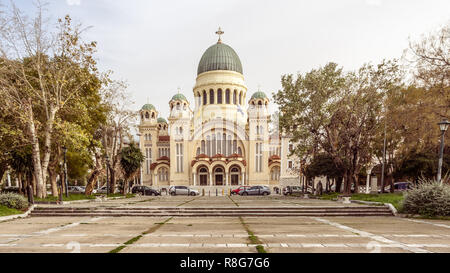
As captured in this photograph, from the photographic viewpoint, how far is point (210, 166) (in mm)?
38875

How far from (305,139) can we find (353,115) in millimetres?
4405

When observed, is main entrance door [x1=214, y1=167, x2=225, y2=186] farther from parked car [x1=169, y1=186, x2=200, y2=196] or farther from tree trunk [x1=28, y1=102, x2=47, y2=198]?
tree trunk [x1=28, y1=102, x2=47, y2=198]

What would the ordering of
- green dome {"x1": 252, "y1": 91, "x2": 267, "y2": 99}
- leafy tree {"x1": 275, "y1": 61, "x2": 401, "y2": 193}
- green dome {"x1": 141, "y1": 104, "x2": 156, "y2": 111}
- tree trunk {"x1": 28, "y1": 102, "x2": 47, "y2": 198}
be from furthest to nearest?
1. green dome {"x1": 141, "y1": 104, "x2": 156, "y2": 111}
2. green dome {"x1": 252, "y1": 91, "x2": 267, "y2": 99}
3. leafy tree {"x1": 275, "y1": 61, "x2": 401, "y2": 193}
4. tree trunk {"x1": 28, "y1": 102, "x2": 47, "y2": 198}

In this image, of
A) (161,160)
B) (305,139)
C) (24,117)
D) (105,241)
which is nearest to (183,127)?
(161,160)

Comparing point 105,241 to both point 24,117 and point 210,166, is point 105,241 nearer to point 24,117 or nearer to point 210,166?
point 24,117

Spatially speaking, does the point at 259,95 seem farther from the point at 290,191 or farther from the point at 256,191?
the point at 256,191

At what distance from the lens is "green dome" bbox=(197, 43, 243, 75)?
45750 mm

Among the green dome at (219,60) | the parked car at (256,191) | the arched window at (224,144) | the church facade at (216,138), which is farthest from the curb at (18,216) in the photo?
the green dome at (219,60)

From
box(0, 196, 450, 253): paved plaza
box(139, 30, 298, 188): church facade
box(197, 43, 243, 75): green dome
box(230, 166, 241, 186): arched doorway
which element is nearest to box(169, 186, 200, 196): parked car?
box(139, 30, 298, 188): church facade

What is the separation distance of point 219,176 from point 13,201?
3077cm

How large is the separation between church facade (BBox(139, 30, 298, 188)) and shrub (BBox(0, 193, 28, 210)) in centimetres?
2676

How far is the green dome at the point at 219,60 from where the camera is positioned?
4575cm

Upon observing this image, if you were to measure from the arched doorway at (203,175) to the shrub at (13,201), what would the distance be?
2902 centimetres

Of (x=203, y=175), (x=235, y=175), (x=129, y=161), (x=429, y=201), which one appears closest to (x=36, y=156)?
(x=129, y=161)
